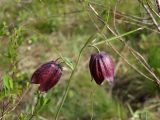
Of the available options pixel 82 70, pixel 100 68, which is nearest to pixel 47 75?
pixel 100 68

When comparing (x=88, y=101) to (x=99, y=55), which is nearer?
(x=99, y=55)

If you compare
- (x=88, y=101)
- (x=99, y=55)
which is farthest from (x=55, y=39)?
(x=99, y=55)

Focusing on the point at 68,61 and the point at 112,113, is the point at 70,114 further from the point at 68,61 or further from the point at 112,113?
the point at 68,61

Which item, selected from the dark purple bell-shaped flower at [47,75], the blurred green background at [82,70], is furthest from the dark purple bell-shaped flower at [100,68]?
the blurred green background at [82,70]

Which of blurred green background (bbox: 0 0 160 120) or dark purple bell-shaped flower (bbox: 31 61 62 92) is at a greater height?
dark purple bell-shaped flower (bbox: 31 61 62 92)

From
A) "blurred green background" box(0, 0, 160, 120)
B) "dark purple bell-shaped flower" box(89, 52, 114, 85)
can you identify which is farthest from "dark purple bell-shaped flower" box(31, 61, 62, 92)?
"blurred green background" box(0, 0, 160, 120)

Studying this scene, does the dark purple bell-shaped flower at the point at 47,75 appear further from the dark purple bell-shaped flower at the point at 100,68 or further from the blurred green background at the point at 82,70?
the blurred green background at the point at 82,70

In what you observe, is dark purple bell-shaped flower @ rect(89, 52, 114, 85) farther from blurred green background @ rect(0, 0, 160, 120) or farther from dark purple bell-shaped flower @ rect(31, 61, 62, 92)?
blurred green background @ rect(0, 0, 160, 120)
